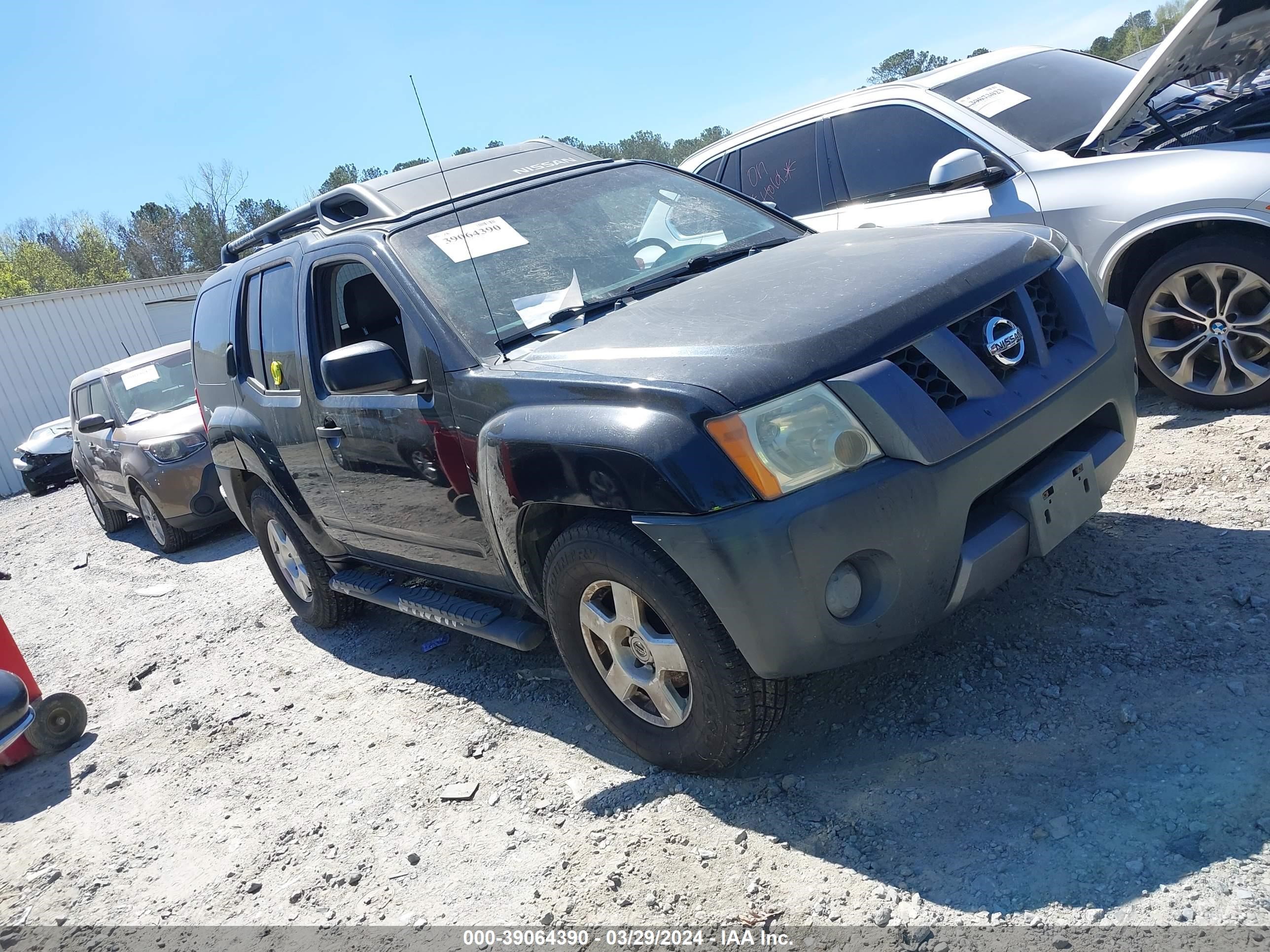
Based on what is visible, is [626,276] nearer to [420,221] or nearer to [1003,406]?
[420,221]

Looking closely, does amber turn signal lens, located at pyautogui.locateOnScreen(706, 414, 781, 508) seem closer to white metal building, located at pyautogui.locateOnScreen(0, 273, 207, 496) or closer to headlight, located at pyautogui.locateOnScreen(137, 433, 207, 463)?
headlight, located at pyautogui.locateOnScreen(137, 433, 207, 463)

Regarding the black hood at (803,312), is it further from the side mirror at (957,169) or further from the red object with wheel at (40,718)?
the red object with wheel at (40,718)

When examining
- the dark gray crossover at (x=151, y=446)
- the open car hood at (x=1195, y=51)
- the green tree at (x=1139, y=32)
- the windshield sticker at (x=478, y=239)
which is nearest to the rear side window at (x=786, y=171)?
the open car hood at (x=1195, y=51)

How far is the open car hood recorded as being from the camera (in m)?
4.42

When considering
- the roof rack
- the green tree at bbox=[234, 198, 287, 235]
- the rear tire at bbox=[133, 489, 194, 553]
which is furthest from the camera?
the green tree at bbox=[234, 198, 287, 235]

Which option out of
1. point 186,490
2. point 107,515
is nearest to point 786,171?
point 186,490

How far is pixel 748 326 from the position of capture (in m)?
2.72

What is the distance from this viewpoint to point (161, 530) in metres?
8.84

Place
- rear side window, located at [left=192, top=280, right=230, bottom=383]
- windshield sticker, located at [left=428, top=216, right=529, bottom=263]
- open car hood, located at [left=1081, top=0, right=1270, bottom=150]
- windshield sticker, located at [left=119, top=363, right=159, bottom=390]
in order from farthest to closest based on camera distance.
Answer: windshield sticker, located at [left=119, top=363, right=159, bottom=390] → rear side window, located at [left=192, top=280, right=230, bottom=383] → open car hood, located at [left=1081, top=0, right=1270, bottom=150] → windshield sticker, located at [left=428, top=216, right=529, bottom=263]

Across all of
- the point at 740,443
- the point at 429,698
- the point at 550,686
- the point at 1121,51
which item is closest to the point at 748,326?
the point at 740,443

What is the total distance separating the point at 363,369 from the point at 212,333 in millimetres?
2589

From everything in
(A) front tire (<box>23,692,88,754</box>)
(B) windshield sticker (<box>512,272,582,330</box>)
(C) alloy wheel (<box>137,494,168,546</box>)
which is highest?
(B) windshield sticker (<box>512,272,582,330</box>)

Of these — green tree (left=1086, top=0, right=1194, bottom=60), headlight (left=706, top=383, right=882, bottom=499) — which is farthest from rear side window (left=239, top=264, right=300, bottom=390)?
green tree (left=1086, top=0, right=1194, bottom=60)

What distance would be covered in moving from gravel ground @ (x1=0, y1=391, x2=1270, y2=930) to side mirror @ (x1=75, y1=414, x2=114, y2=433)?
5179 millimetres
